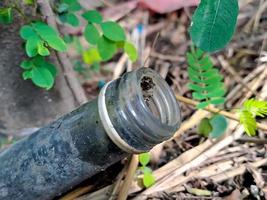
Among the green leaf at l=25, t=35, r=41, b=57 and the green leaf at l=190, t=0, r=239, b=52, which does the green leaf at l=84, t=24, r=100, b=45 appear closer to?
the green leaf at l=25, t=35, r=41, b=57

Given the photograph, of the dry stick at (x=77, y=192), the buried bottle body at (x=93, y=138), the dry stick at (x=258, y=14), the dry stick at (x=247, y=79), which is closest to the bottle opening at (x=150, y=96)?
the buried bottle body at (x=93, y=138)

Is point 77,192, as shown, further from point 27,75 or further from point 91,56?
point 91,56

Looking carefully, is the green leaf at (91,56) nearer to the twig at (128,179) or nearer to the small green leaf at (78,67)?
the small green leaf at (78,67)

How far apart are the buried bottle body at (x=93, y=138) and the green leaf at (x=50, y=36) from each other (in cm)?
19

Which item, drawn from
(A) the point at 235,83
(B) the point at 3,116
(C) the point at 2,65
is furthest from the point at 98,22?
(A) the point at 235,83

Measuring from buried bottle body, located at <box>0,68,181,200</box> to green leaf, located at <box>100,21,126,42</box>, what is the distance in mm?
319

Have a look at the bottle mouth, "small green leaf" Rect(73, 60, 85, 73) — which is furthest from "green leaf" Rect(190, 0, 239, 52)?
"small green leaf" Rect(73, 60, 85, 73)

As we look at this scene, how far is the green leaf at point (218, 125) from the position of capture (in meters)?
1.45

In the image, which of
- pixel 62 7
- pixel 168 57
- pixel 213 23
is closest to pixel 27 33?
pixel 62 7

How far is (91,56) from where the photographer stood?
1817 millimetres

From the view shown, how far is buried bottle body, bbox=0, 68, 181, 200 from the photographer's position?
102 centimetres

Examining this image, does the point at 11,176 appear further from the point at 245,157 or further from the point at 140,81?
the point at 245,157

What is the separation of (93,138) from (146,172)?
0.32 m

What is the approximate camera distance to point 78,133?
Result: 1.12 m
